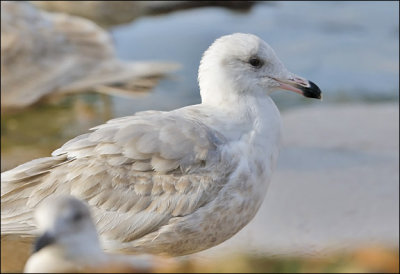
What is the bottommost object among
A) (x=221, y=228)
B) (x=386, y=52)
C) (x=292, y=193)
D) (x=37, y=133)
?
(x=221, y=228)

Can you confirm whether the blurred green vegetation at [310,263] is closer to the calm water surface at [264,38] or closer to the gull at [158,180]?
the gull at [158,180]

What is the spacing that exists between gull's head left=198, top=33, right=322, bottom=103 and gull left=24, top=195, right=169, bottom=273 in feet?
3.89

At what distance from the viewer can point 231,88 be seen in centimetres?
271

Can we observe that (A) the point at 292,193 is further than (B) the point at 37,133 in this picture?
No

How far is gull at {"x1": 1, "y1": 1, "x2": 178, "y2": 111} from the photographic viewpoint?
495cm

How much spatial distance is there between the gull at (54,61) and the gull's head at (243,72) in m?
2.42

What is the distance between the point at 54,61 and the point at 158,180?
280 cm

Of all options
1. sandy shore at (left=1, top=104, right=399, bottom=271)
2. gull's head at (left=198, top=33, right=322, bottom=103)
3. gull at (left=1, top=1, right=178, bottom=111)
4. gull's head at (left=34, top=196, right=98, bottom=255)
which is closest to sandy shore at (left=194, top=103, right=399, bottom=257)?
sandy shore at (left=1, top=104, right=399, bottom=271)

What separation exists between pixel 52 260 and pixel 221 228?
1.22 metres

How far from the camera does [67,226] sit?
1.49 m

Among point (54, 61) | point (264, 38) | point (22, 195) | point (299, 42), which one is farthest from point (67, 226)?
point (299, 42)

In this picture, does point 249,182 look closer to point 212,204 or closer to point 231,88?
point 212,204

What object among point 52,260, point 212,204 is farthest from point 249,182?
point 52,260

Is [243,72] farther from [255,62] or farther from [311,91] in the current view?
[311,91]
